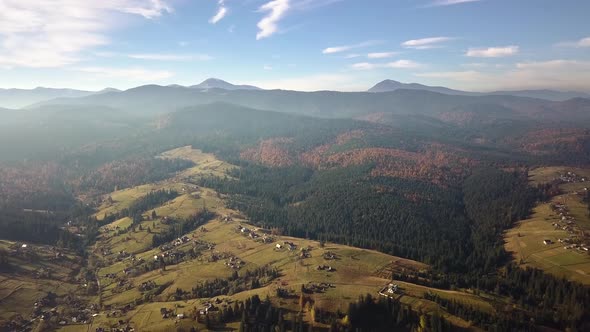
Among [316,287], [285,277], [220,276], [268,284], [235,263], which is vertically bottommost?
[220,276]

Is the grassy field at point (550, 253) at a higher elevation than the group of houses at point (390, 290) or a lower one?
lower

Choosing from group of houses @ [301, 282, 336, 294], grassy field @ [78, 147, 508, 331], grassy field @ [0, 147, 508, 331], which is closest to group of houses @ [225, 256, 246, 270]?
grassy field @ [0, 147, 508, 331]

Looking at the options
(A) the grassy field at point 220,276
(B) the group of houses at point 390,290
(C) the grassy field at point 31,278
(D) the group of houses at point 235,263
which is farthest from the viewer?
(D) the group of houses at point 235,263

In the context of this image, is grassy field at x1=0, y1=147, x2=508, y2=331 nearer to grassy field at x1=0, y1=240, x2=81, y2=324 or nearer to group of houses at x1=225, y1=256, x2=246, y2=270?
grassy field at x1=0, y1=240, x2=81, y2=324

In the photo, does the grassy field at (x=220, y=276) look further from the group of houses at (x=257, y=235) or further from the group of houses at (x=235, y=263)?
the group of houses at (x=257, y=235)

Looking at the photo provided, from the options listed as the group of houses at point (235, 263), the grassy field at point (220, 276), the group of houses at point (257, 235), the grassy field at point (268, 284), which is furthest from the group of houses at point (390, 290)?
the group of houses at point (257, 235)

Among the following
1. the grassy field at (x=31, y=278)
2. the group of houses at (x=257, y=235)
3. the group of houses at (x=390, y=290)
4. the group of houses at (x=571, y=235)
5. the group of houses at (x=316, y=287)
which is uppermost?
the group of houses at (x=390, y=290)

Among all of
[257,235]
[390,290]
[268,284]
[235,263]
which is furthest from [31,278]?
[390,290]

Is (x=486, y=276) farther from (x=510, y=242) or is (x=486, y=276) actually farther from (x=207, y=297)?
(x=207, y=297)

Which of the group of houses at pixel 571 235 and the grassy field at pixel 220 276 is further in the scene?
the group of houses at pixel 571 235

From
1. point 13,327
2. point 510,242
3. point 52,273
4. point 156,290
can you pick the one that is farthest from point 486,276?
point 52,273

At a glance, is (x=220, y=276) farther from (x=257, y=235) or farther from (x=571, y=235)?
(x=571, y=235)
